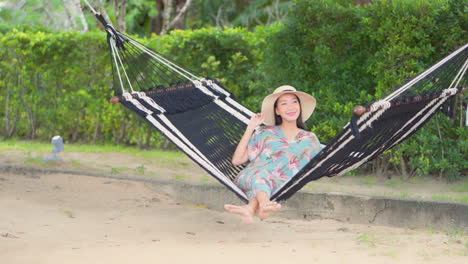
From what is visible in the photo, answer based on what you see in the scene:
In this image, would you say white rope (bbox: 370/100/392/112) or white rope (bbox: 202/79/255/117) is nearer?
white rope (bbox: 370/100/392/112)

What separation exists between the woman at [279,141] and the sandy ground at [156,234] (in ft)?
1.21

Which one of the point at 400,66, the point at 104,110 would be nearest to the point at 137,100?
the point at 400,66

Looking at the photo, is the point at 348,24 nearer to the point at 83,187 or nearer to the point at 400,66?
the point at 400,66

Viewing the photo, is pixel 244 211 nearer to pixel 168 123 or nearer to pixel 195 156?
pixel 195 156

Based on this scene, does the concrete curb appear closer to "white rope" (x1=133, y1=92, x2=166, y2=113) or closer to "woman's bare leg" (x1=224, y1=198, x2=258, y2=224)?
"white rope" (x1=133, y1=92, x2=166, y2=113)

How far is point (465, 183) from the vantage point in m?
5.32

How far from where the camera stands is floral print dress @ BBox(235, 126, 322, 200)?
3.88 meters

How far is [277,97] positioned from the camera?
4.09 meters

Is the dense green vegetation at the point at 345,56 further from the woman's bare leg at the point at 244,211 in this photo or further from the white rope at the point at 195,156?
the woman's bare leg at the point at 244,211

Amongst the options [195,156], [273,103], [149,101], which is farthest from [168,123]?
[273,103]

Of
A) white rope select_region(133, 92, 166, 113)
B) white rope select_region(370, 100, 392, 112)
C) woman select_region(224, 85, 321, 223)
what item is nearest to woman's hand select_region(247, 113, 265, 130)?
woman select_region(224, 85, 321, 223)

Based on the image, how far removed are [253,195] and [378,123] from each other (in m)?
0.71

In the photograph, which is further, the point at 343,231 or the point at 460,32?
the point at 460,32

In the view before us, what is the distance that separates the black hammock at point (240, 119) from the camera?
11.3 feet
